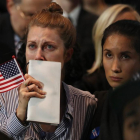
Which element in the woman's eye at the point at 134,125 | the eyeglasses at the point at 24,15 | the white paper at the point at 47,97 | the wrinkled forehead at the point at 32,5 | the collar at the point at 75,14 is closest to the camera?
the woman's eye at the point at 134,125

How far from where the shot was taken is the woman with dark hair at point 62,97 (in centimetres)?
152

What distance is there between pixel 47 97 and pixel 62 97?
14.3 inches

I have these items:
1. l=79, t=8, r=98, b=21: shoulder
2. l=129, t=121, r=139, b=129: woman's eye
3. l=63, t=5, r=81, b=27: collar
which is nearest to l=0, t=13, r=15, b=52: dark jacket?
l=63, t=5, r=81, b=27: collar

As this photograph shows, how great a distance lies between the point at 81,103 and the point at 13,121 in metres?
0.39

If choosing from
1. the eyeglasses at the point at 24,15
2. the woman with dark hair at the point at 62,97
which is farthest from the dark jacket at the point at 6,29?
the woman with dark hair at the point at 62,97

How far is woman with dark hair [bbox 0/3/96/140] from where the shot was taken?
1.52 meters

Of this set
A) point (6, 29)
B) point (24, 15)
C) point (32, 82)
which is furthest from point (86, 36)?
point (32, 82)

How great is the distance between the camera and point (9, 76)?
160 centimetres

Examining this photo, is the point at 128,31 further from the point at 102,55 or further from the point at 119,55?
the point at 102,55

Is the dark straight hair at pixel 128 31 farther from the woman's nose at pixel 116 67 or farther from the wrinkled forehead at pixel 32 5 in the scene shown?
the wrinkled forehead at pixel 32 5

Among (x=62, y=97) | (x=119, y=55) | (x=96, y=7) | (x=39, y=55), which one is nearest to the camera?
(x=119, y=55)

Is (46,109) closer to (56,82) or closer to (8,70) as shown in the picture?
(56,82)

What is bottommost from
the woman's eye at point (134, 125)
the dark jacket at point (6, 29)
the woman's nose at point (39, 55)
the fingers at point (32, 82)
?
the woman's eye at point (134, 125)

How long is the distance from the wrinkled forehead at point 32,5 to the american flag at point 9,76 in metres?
0.66
